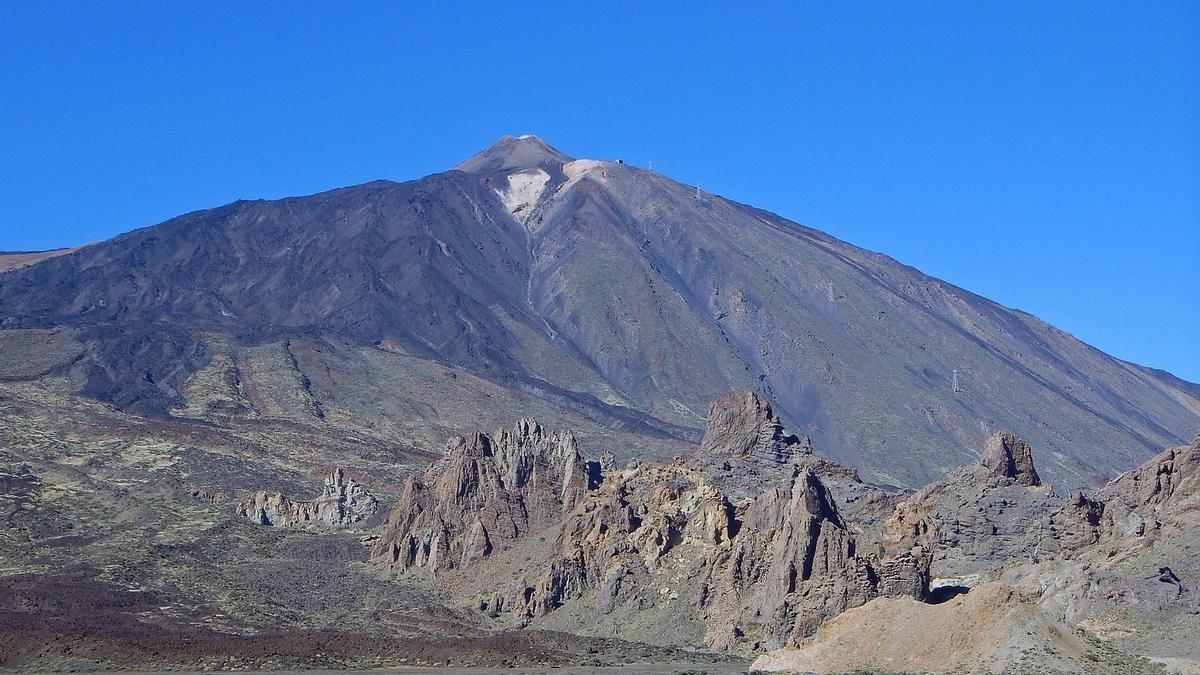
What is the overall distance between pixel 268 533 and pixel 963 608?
60942 millimetres

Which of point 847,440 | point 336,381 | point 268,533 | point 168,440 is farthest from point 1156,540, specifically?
point 847,440

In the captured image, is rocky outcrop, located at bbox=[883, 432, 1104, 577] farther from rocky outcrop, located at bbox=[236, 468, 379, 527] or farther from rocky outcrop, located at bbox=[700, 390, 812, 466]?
rocky outcrop, located at bbox=[236, 468, 379, 527]

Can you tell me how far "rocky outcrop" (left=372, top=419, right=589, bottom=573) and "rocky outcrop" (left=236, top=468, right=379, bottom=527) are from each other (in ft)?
43.4

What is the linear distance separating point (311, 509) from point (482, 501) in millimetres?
23231

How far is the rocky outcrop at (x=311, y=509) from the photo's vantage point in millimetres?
104500

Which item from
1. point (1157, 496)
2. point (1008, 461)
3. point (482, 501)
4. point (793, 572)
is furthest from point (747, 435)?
point (793, 572)

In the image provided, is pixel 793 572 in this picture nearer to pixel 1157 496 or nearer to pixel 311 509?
pixel 1157 496

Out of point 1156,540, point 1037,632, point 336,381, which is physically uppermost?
point 336,381

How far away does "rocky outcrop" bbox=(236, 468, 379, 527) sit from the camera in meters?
104

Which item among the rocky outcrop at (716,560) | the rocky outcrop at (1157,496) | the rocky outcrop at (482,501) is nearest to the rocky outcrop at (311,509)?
the rocky outcrop at (482,501)

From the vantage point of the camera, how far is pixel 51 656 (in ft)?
200

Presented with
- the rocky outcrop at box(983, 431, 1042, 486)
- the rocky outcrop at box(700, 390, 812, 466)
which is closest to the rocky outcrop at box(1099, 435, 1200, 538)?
the rocky outcrop at box(983, 431, 1042, 486)

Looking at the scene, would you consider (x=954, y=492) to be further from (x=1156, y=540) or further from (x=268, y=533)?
(x=268, y=533)

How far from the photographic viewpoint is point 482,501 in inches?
3420
